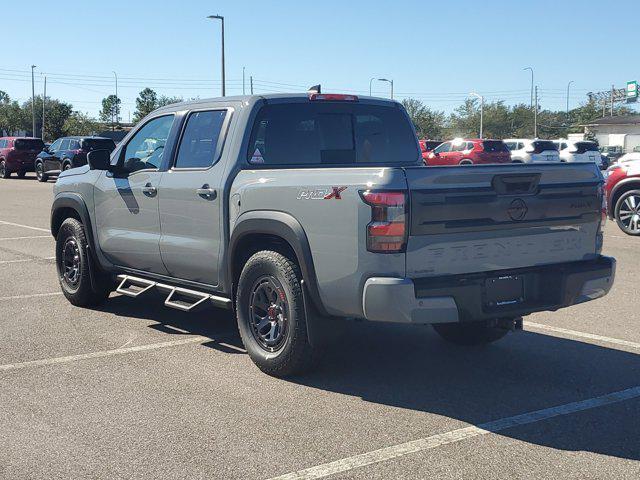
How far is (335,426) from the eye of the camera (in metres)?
4.33

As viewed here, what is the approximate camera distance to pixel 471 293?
455 centimetres

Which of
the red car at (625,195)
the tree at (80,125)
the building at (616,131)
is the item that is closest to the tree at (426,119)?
the building at (616,131)

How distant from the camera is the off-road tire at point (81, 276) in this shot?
718 cm

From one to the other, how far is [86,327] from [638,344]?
15.0ft

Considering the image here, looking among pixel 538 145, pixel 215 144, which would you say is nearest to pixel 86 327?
pixel 215 144

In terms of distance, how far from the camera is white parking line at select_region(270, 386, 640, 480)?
3.73 meters

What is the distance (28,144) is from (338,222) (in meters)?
32.9

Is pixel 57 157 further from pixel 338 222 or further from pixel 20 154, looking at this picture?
pixel 338 222

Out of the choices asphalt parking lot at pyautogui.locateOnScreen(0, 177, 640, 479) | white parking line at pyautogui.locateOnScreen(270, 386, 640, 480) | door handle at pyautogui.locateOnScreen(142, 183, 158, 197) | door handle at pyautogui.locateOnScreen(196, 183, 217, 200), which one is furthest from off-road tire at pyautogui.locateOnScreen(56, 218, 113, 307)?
white parking line at pyautogui.locateOnScreen(270, 386, 640, 480)

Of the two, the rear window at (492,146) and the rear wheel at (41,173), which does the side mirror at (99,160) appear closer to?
the rear window at (492,146)

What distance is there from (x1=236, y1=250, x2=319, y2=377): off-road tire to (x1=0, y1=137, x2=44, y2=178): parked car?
104 ft

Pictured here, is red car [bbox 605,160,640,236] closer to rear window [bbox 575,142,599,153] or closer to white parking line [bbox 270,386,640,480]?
white parking line [bbox 270,386,640,480]

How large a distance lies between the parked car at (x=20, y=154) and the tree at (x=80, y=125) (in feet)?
191

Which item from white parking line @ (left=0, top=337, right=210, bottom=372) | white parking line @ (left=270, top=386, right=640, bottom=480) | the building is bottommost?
white parking line @ (left=270, top=386, right=640, bottom=480)
